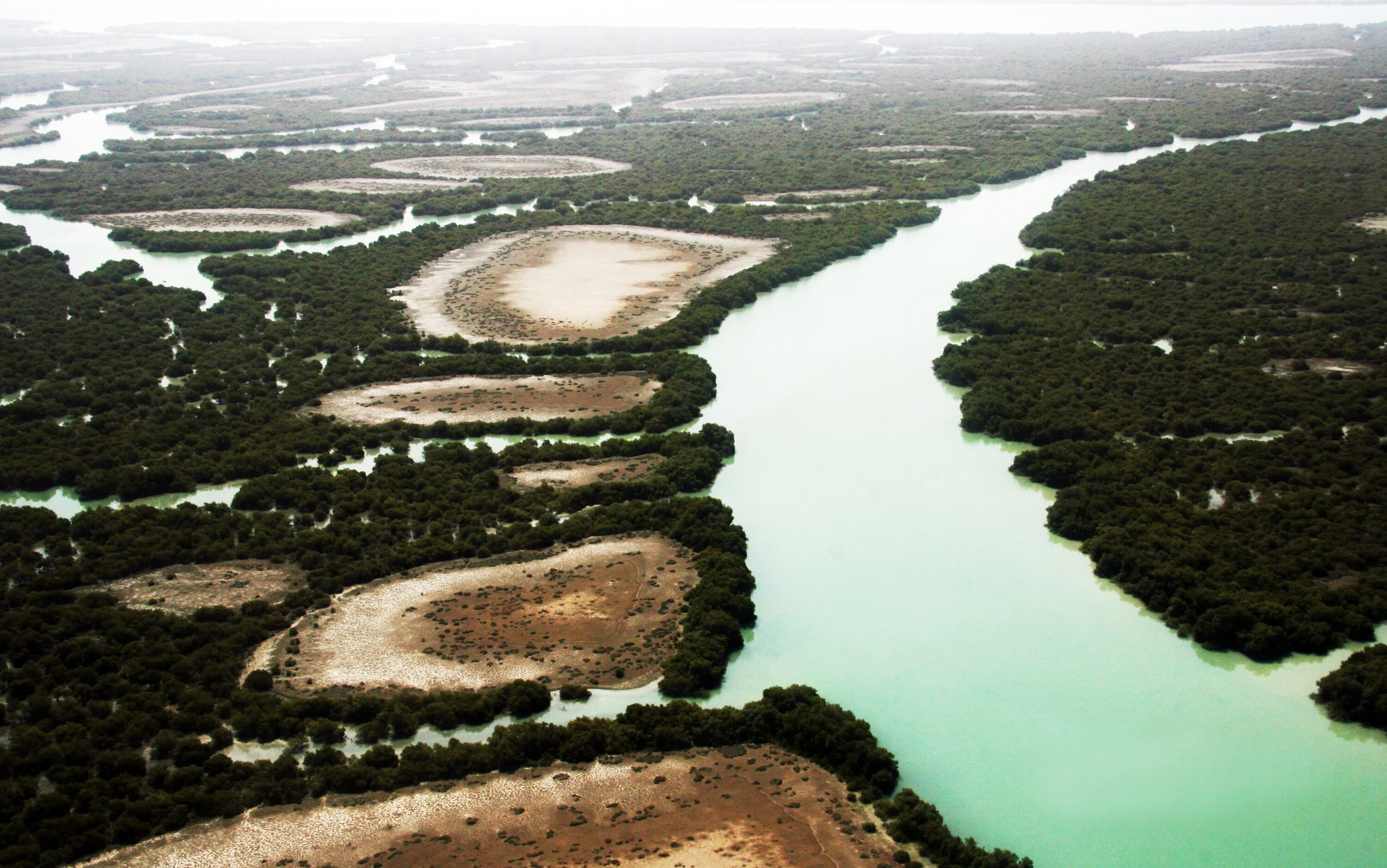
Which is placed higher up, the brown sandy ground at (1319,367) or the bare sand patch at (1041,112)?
the bare sand patch at (1041,112)

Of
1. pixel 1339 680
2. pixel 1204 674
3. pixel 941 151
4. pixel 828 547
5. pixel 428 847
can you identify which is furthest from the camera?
pixel 941 151

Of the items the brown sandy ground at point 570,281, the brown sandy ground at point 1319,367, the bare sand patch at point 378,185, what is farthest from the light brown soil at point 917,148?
the brown sandy ground at point 1319,367

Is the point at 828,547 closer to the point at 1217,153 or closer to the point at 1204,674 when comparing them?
Result: the point at 1204,674

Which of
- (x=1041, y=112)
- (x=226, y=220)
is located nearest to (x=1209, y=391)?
(x=226, y=220)

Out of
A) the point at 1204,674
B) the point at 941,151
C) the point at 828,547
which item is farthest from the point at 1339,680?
the point at 941,151

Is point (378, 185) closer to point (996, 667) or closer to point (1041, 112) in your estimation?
point (1041, 112)

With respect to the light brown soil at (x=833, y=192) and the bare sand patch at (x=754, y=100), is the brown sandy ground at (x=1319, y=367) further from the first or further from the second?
the bare sand patch at (x=754, y=100)
